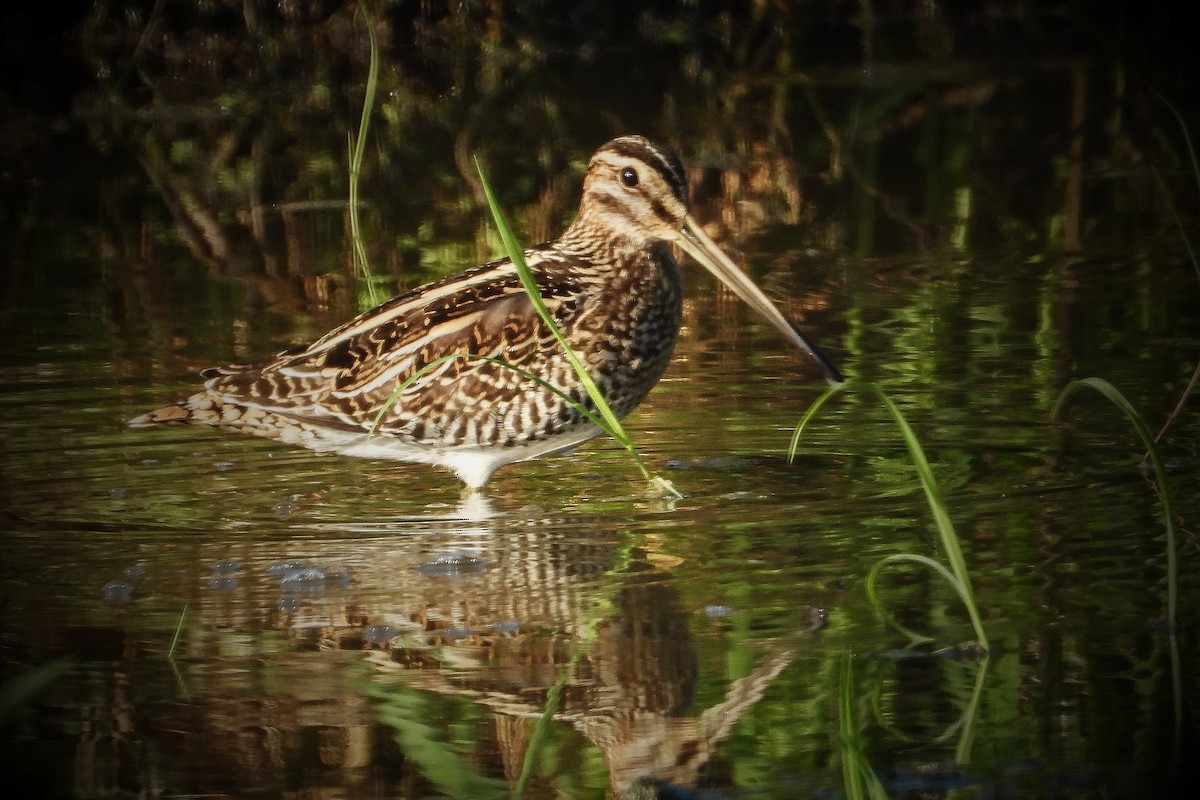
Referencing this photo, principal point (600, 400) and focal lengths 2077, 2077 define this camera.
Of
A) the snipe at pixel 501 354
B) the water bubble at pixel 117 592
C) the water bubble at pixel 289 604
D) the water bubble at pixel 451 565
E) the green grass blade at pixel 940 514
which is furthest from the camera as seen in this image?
Result: the snipe at pixel 501 354

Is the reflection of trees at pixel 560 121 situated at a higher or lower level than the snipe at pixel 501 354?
higher

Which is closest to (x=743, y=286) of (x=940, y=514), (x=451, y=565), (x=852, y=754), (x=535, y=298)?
(x=535, y=298)

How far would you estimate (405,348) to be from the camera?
6898 millimetres

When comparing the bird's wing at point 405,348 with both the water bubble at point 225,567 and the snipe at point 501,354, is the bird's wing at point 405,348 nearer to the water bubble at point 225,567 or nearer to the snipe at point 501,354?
the snipe at point 501,354

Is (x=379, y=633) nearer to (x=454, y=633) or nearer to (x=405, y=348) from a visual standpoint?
A: (x=454, y=633)

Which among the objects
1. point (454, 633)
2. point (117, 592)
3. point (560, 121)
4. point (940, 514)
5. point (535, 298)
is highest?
point (560, 121)

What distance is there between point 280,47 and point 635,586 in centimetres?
1204

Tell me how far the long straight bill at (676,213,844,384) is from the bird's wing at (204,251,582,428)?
1.48ft

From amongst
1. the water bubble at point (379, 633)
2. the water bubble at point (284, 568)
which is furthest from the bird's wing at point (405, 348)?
the water bubble at point (379, 633)

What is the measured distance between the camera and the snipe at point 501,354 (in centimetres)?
678

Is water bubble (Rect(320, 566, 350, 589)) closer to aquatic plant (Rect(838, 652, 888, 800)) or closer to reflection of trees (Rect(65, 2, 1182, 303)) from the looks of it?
aquatic plant (Rect(838, 652, 888, 800))

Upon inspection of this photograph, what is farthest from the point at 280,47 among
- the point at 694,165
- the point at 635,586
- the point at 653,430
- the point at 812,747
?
the point at 812,747

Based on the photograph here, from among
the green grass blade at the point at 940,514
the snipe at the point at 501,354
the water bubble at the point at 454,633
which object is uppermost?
the snipe at the point at 501,354

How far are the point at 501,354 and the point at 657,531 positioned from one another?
0.92 metres
